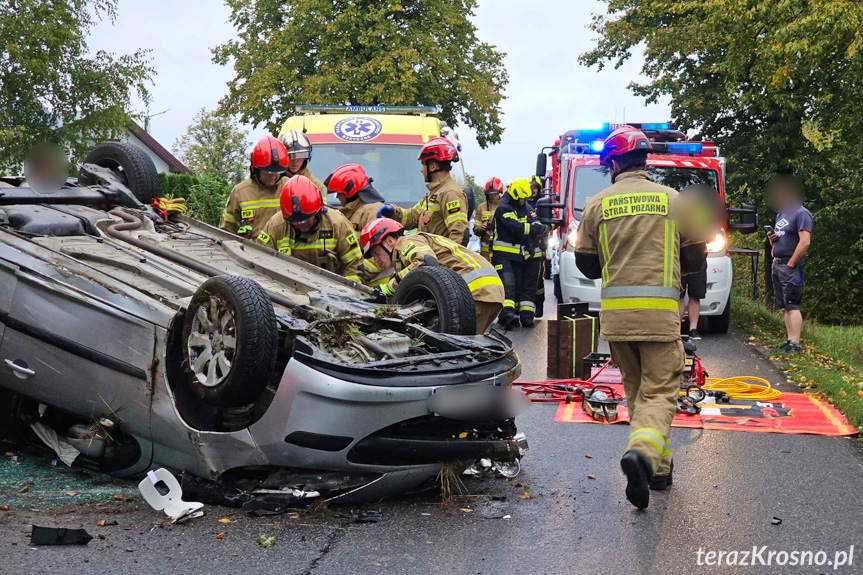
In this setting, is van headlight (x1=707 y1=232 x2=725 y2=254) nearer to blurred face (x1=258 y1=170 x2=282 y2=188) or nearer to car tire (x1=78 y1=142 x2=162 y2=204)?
blurred face (x1=258 y1=170 x2=282 y2=188)

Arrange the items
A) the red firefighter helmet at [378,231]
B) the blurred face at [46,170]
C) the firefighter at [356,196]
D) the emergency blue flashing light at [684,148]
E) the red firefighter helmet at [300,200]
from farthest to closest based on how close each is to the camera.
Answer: the emergency blue flashing light at [684,148] → the firefighter at [356,196] → the red firefighter helmet at [300,200] → the red firefighter helmet at [378,231] → the blurred face at [46,170]

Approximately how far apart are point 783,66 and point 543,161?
18.6ft

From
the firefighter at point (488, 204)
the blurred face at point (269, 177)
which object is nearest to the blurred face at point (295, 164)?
the blurred face at point (269, 177)

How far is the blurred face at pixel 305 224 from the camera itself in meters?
7.60

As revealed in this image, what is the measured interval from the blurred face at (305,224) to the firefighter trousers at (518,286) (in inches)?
207

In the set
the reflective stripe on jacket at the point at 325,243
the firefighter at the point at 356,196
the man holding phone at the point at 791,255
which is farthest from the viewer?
the man holding phone at the point at 791,255

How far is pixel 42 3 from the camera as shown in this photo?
70.3ft

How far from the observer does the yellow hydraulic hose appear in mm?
8379

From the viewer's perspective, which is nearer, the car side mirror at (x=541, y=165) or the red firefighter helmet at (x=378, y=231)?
the red firefighter helmet at (x=378, y=231)

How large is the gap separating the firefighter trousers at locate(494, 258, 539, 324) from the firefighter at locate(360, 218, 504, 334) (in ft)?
15.9

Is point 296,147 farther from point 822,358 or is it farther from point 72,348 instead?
point 822,358

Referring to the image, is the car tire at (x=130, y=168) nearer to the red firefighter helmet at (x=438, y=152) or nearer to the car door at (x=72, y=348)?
the car door at (x=72, y=348)

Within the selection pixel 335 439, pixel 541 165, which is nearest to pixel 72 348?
pixel 335 439

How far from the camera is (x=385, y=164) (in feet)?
40.9
